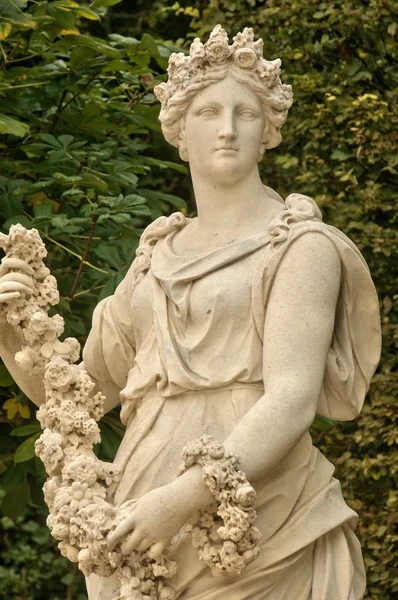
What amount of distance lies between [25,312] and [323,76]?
693 centimetres

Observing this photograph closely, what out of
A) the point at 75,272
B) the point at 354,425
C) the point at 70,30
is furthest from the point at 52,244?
the point at 354,425

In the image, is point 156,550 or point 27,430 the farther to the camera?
point 27,430

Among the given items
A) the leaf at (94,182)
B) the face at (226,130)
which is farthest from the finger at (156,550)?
the leaf at (94,182)

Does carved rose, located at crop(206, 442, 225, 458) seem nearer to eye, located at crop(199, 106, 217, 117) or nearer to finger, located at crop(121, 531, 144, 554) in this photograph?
finger, located at crop(121, 531, 144, 554)

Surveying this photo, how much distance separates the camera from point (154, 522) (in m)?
7.82

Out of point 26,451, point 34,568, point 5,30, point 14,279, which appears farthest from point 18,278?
point 34,568

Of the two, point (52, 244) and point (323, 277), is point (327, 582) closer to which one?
point (323, 277)

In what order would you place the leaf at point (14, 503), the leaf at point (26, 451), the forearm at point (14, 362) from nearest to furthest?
the forearm at point (14, 362) < the leaf at point (26, 451) < the leaf at point (14, 503)

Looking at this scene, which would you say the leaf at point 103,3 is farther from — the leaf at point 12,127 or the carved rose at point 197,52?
the carved rose at point 197,52

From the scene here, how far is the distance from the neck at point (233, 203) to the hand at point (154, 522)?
116cm

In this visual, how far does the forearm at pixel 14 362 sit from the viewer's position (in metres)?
8.51

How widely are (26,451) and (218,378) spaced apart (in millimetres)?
2861

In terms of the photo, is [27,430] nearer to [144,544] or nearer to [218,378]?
[218,378]

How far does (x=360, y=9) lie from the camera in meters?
14.8
